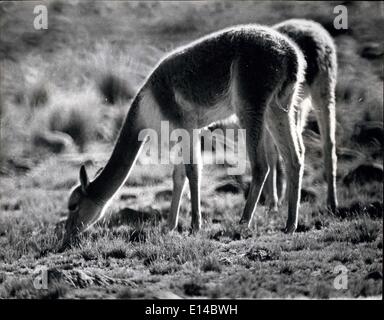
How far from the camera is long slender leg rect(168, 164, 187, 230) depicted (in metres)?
7.98

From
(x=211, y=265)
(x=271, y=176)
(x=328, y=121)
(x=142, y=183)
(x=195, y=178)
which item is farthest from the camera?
(x=142, y=183)

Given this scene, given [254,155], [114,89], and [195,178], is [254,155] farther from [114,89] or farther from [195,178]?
[114,89]

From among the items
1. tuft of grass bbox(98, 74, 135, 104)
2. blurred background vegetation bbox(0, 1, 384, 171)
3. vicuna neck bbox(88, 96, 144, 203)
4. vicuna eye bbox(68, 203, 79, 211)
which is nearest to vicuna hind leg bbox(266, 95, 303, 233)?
vicuna neck bbox(88, 96, 144, 203)

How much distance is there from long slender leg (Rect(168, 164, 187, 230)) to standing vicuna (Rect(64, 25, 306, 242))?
68mm

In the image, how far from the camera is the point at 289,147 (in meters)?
7.50

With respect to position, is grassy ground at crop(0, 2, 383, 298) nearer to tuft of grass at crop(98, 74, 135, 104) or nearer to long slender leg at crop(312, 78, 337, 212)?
tuft of grass at crop(98, 74, 135, 104)

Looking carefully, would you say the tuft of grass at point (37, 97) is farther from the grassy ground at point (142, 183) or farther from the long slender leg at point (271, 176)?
the long slender leg at point (271, 176)

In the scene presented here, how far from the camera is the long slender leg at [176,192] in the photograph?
798cm

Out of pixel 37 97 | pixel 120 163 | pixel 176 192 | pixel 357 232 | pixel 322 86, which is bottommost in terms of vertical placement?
pixel 357 232

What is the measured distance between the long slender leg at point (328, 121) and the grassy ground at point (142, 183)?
33 centimetres

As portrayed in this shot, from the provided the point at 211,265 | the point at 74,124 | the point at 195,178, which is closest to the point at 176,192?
the point at 195,178

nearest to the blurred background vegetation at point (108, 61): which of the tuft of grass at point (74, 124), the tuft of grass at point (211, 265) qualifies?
the tuft of grass at point (74, 124)

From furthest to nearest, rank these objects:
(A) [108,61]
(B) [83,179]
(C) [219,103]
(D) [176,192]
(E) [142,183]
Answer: (A) [108,61] → (E) [142,183] → (D) [176,192] → (C) [219,103] → (B) [83,179]

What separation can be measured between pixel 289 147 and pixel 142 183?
9.35 ft
